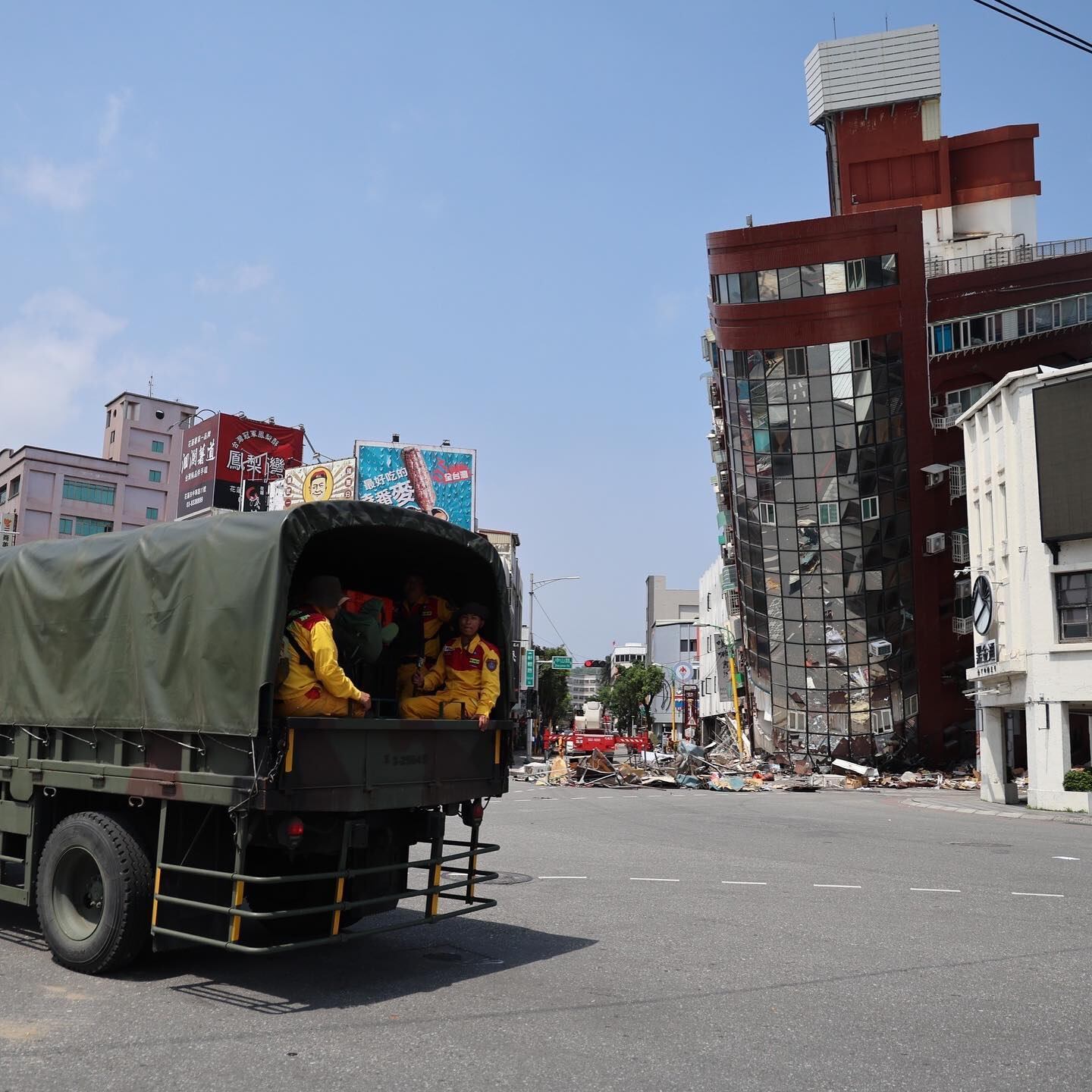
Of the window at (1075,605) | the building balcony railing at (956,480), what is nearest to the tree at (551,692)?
the building balcony railing at (956,480)

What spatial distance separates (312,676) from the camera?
6.87 metres

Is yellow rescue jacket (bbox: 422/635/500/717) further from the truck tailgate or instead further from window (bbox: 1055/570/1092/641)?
window (bbox: 1055/570/1092/641)

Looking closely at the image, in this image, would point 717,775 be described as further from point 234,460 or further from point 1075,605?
point 234,460

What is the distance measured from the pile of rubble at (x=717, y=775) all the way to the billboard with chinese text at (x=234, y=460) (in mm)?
17779

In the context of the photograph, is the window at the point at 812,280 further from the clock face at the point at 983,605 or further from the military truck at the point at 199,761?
the military truck at the point at 199,761

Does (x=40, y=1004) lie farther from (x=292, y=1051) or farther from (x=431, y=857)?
(x=431, y=857)

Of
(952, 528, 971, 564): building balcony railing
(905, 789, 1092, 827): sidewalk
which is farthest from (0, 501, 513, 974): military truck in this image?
(952, 528, 971, 564): building balcony railing

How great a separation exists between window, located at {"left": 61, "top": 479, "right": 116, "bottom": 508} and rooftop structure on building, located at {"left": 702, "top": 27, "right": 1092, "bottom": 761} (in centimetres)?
4614

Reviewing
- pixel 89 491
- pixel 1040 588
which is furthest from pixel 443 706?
pixel 89 491

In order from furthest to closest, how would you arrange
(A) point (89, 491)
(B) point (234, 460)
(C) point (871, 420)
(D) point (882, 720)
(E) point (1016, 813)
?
(A) point (89, 491), (D) point (882, 720), (C) point (871, 420), (B) point (234, 460), (E) point (1016, 813)

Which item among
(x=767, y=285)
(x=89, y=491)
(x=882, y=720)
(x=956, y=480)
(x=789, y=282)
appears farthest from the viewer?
(x=89, y=491)

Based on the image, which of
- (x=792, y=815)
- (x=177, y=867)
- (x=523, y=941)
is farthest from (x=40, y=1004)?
(x=792, y=815)

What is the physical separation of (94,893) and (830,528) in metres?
Answer: 51.4

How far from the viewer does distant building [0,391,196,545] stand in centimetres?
7525
